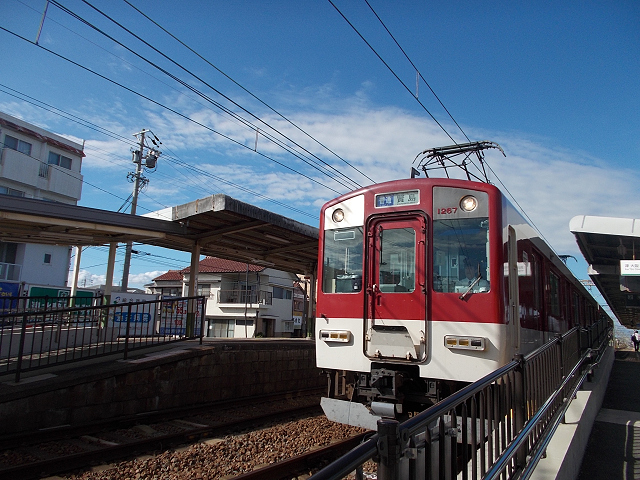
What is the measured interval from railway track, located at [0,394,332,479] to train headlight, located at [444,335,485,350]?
3.74 metres

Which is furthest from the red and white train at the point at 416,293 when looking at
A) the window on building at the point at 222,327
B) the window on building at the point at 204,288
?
the window on building at the point at 204,288

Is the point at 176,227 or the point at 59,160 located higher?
the point at 59,160

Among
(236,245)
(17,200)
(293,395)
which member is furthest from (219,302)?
(17,200)

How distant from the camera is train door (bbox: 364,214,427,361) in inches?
227

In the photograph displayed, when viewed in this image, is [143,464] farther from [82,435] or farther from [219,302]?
[219,302]

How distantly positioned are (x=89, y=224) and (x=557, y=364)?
28.6 ft

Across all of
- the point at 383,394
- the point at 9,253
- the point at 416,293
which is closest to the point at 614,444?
the point at 383,394

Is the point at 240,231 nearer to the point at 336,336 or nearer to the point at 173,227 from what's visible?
the point at 173,227

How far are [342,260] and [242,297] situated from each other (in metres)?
29.7

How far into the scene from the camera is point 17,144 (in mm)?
27375

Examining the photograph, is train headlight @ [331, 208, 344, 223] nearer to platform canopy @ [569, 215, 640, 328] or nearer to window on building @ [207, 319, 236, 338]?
platform canopy @ [569, 215, 640, 328]

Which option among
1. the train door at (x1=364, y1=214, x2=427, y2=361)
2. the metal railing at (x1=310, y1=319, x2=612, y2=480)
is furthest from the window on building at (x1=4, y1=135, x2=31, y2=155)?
the metal railing at (x1=310, y1=319, x2=612, y2=480)

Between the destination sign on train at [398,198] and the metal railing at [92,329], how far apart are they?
16.9ft

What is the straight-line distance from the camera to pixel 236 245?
13727mm
